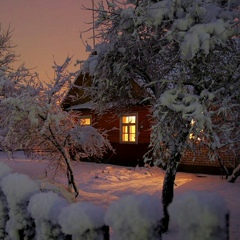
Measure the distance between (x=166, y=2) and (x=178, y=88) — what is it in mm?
→ 1645

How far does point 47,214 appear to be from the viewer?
7.07 feet

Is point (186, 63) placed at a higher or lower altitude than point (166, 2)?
lower

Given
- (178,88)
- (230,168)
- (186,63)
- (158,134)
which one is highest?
(186,63)

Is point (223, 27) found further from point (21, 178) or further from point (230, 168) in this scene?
point (230, 168)

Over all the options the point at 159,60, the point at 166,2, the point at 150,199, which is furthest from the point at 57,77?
the point at 150,199

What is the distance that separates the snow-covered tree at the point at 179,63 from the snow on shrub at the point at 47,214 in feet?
A: 11.9

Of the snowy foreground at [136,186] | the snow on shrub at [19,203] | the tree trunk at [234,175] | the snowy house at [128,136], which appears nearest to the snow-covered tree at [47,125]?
the snowy foreground at [136,186]

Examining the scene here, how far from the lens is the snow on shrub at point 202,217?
4.82 ft

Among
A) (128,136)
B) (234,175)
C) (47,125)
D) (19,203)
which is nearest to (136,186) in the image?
(234,175)

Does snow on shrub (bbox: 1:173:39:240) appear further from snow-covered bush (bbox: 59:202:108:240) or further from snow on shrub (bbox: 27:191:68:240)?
snow-covered bush (bbox: 59:202:108:240)

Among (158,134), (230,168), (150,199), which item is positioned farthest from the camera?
(230,168)

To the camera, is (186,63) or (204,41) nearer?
(204,41)

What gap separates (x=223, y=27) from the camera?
18.5 ft

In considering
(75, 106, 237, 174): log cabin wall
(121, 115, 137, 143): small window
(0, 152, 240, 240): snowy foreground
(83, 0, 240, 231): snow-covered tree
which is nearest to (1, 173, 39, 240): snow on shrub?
(83, 0, 240, 231): snow-covered tree
